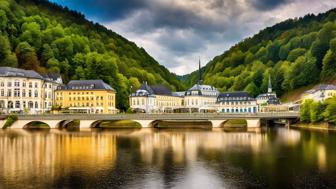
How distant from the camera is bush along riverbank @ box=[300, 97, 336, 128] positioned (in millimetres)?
67812

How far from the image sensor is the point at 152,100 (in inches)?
4658

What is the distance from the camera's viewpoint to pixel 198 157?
3853cm

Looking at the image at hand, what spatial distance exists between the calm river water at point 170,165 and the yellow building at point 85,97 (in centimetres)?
5452

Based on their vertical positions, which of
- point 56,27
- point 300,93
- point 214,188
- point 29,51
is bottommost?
point 214,188

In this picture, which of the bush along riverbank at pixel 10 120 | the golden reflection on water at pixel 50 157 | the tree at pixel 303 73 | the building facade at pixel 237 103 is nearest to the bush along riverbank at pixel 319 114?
the building facade at pixel 237 103

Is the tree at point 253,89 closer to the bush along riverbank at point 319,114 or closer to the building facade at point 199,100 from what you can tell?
Result: the building facade at point 199,100

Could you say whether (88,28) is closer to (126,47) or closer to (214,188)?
(126,47)

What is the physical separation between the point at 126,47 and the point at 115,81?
79.8m

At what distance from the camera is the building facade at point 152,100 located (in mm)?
114938

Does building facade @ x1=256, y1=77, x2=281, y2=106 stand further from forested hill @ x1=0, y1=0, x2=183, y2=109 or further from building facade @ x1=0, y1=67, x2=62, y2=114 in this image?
building facade @ x1=0, y1=67, x2=62, y2=114

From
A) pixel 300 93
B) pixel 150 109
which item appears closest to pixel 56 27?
pixel 150 109

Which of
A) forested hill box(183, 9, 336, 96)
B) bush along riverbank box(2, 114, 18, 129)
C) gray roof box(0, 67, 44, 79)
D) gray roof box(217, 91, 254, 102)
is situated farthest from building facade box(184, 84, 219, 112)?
bush along riverbank box(2, 114, 18, 129)

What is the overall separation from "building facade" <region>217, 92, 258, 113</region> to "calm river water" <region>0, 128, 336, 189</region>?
6033 centimetres

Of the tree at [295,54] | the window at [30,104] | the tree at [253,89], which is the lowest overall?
the window at [30,104]
